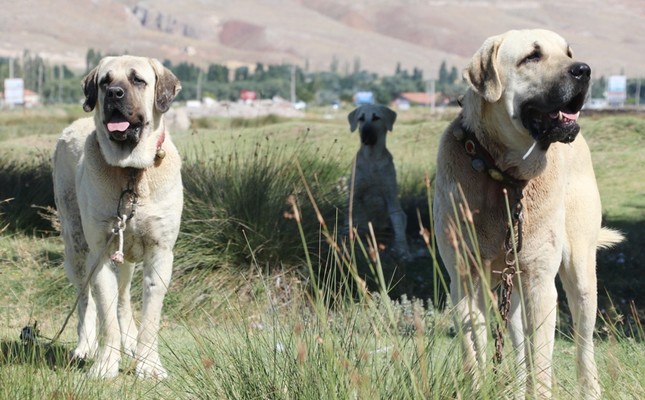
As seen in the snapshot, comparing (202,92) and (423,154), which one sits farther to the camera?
(202,92)

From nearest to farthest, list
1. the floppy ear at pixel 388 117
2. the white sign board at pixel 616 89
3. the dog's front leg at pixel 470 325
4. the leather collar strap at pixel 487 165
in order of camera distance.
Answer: the dog's front leg at pixel 470 325
the leather collar strap at pixel 487 165
the floppy ear at pixel 388 117
the white sign board at pixel 616 89

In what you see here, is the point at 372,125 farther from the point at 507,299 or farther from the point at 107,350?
the point at 507,299

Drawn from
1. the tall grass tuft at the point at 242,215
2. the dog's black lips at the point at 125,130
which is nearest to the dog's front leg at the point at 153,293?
the dog's black lips at the point at 125,130

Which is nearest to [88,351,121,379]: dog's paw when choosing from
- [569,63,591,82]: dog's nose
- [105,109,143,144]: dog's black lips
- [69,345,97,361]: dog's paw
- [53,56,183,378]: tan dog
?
[53,56,183,378]: tan dog

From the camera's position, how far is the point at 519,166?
543cm

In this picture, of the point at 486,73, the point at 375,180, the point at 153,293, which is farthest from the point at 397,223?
the point at 486,73

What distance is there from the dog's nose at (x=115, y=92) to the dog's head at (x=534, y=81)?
7.17 feet

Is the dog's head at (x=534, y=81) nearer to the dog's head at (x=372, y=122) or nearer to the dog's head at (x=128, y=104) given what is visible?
the dog's head at (x=128, y=104)

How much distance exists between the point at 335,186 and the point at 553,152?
6.14 meters

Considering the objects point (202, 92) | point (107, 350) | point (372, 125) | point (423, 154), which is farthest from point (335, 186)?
point (202, 92)

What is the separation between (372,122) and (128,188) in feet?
20.8

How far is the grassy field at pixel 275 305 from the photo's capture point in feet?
14.4

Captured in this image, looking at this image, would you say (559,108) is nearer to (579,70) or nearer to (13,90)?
(579,70)

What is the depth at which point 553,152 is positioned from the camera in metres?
5.65
